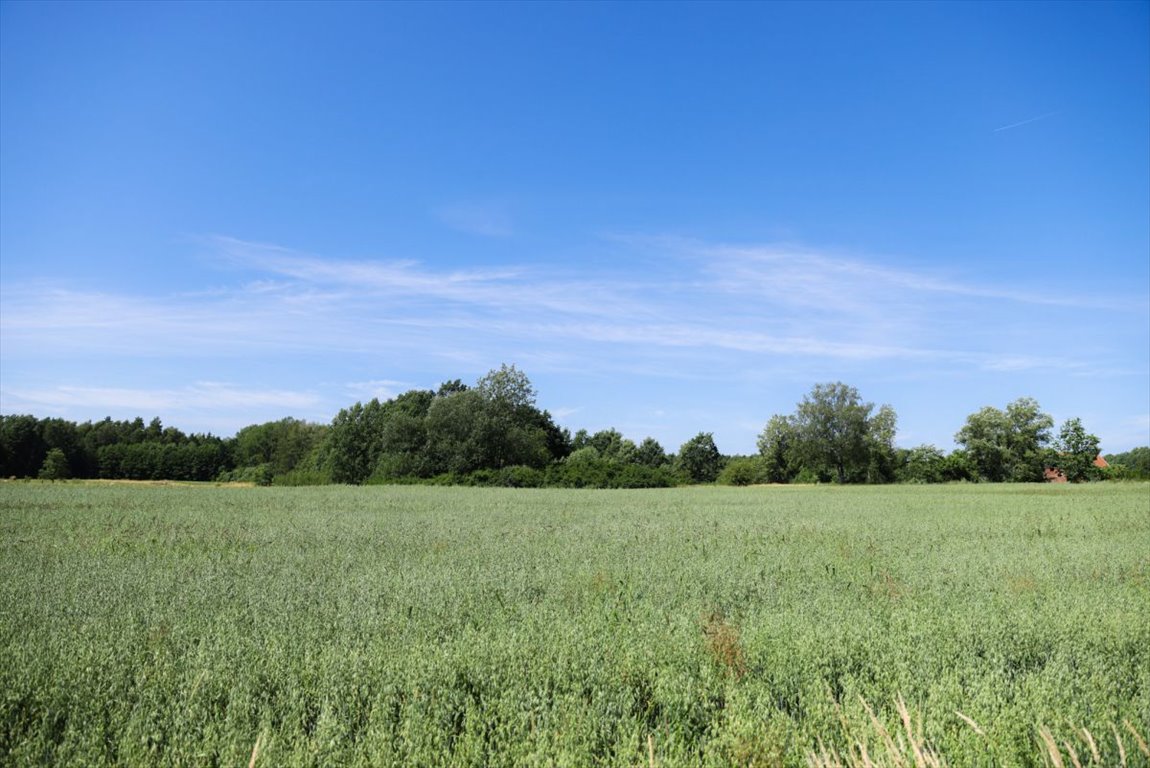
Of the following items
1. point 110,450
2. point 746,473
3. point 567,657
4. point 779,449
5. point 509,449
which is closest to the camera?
point 567,657

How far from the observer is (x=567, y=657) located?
5.12 meters

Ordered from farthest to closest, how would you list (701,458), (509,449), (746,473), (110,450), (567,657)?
(701,458), (746,473), (110,450), (509,449), (567,657)

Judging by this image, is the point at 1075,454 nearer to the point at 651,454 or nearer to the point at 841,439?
the point at 841,439

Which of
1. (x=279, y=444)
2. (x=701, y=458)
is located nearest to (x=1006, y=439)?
(x=701, y=458)

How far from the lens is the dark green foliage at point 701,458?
9319cm

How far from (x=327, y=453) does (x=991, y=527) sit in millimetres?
70210

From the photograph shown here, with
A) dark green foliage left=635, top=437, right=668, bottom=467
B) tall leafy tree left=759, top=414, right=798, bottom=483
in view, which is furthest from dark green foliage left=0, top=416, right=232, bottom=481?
tall leafy tree left=759, top=414, right=798, bottom=483

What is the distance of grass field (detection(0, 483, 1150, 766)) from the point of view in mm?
3934

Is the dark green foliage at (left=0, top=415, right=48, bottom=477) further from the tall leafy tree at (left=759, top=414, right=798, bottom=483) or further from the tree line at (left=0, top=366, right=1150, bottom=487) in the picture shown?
the tall leafy tree at (left=759, top=414, right=798, bottom=483)

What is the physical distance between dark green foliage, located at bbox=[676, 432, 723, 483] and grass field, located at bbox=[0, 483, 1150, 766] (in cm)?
8348

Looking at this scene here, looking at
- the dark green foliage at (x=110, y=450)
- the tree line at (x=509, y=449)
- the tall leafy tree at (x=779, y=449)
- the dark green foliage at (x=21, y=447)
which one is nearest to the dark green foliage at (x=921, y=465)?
the tree line at (x=509, y=449)

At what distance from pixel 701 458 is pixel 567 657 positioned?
91.1m

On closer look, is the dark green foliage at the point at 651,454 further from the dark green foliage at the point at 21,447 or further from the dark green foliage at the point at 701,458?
the dark green foliage at the point at 21,447

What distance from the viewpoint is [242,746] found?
375 centimetres
